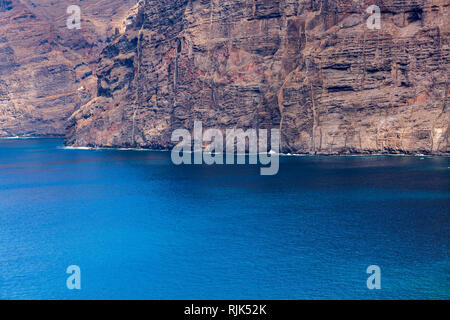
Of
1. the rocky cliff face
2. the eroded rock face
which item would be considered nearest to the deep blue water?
the eroded rock face

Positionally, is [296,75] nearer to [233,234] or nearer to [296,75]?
[296,75]

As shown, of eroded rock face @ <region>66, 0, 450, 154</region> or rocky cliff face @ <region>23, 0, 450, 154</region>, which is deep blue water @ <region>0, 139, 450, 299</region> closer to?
eroded rock face @ <region>66, 0, 450, 154</region>

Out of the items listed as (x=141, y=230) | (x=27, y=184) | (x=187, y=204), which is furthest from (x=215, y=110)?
(x=141, y=230)

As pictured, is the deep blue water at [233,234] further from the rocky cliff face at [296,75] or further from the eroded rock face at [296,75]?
the rocky cliff face at [296,75]

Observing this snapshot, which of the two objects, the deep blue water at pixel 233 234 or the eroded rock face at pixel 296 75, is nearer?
the deep blue water at pixel 233 234

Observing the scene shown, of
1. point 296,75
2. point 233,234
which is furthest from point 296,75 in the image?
point 233,234

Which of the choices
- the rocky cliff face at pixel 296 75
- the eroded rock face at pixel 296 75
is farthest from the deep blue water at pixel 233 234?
the rocky cliff face at pixel 296 75
